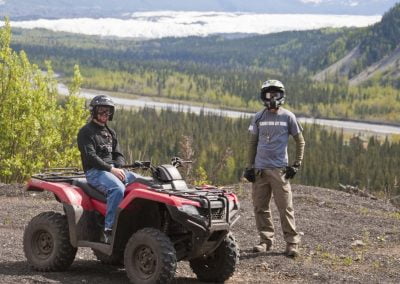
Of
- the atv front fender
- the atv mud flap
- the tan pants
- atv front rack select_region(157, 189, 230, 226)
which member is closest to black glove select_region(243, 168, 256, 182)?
the tan pants

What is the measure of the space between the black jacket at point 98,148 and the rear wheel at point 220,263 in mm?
1954

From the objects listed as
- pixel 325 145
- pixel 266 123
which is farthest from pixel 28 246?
pixel 325 145

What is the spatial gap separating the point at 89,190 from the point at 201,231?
211cm

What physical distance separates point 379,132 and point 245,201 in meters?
155

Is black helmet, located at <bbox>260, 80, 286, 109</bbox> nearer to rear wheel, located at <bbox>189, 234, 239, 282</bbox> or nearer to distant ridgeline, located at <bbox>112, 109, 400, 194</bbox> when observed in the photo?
rear wheel, located at <bbox>189, 234, 239, 282</bbox>

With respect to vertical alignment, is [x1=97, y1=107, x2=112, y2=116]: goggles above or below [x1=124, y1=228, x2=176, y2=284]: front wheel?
above

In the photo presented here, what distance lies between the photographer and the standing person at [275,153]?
14570 mm

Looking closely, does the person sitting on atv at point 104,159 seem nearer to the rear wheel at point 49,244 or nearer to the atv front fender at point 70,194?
the atv front fender at point 70,194

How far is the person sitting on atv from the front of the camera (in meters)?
11.9

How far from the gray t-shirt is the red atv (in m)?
2.69

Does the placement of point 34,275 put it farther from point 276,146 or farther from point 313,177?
point 313,177

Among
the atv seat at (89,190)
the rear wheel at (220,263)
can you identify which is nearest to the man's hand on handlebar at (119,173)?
the atv seat at (89,190)

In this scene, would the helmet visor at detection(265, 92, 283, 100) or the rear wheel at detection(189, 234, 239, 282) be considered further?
the helmet visor at detection(265, 92, 283, 100)

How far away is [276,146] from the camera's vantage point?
14680mm
